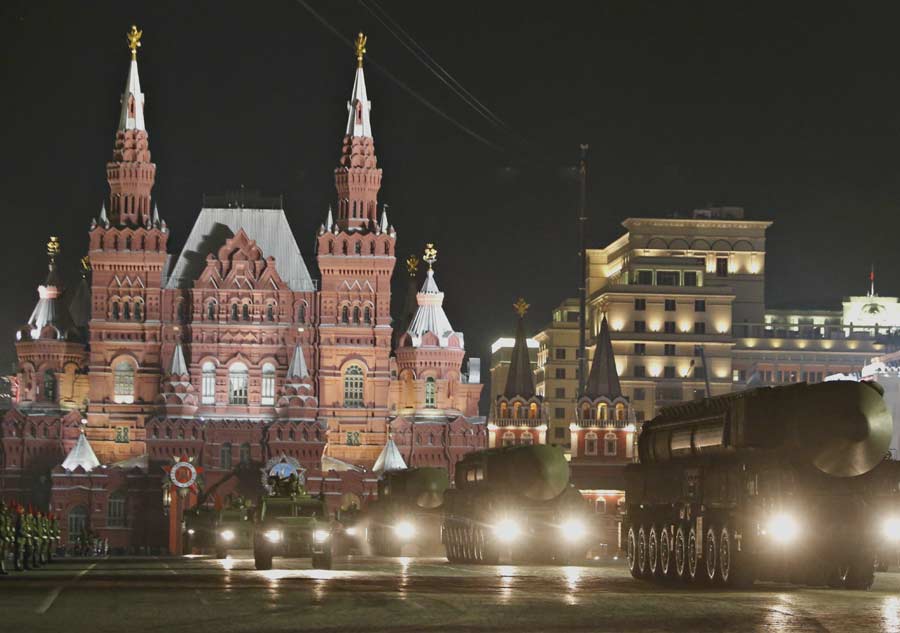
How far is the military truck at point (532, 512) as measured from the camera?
2510 inches

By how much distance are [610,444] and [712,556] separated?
94.1 meters

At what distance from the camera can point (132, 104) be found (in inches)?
5689

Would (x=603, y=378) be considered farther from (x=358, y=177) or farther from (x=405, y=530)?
(x=405, y=530)

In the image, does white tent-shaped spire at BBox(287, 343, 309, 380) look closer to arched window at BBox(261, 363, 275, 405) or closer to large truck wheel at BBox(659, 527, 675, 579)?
arched window at BBox(261, 363, 275, 405)

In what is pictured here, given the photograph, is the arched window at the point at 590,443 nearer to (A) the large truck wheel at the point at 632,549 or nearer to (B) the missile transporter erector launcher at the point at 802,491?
(A) the large truck wheel at the point at 632,549

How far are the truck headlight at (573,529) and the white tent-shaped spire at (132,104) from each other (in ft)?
285

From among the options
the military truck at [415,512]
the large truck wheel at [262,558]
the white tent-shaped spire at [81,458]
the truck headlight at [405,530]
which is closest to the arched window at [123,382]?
the white tent-shaped spire at [81,458]

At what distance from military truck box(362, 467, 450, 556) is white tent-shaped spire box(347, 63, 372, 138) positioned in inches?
2423

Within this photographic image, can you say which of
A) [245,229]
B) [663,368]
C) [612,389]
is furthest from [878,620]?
[663,368]

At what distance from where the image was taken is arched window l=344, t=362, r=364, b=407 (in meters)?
142

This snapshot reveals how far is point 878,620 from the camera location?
30297 mm

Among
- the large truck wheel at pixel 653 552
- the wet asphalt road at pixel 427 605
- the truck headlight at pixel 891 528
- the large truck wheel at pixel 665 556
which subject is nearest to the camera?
the wet asphalt road at pixel 427 605

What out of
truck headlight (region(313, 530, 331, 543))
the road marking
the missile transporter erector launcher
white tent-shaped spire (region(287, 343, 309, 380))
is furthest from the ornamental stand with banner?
the missile transporter erector launcher

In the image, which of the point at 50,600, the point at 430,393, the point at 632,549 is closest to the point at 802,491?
the point at 632,549
